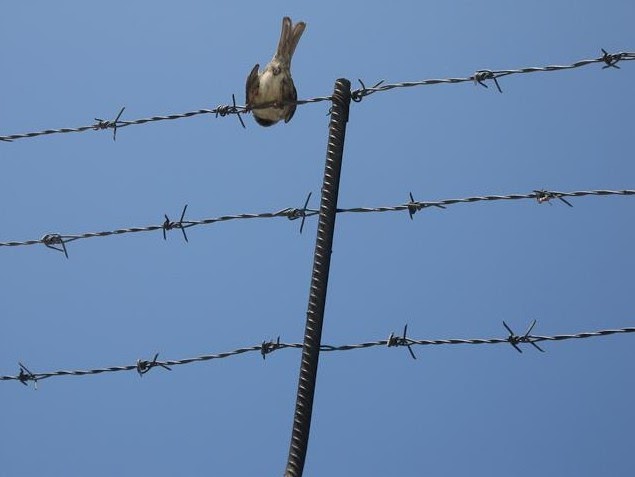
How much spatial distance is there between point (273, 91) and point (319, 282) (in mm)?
1515

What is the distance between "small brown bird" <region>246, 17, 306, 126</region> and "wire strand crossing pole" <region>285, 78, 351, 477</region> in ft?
2.70

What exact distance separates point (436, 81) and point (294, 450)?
1642 millimetres

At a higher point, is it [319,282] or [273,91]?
[273,91]

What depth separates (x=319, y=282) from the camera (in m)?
4.68

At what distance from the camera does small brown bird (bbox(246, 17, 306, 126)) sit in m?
5.80

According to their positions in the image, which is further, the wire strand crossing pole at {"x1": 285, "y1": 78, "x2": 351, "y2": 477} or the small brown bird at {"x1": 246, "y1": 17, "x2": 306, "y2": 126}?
the small brown bird at {"x1": 246, "y1": 17, "x2": 306, "y2": 126}

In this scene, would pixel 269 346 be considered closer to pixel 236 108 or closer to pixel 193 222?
pixel 193 222

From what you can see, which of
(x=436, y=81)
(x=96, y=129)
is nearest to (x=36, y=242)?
(x=96, y=129)

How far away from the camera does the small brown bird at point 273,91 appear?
5.80 m

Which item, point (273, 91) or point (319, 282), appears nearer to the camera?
point (319, 282)

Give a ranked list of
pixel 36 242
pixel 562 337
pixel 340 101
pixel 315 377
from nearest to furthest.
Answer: pixel 562 337, pixel 315 377, pixel 340 101, pixel 36 242

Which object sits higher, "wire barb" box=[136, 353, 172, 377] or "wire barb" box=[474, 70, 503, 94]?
"wire barb" box=[474, 70, 503, 94]

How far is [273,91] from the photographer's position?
584cm

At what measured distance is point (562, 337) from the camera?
431 cm
